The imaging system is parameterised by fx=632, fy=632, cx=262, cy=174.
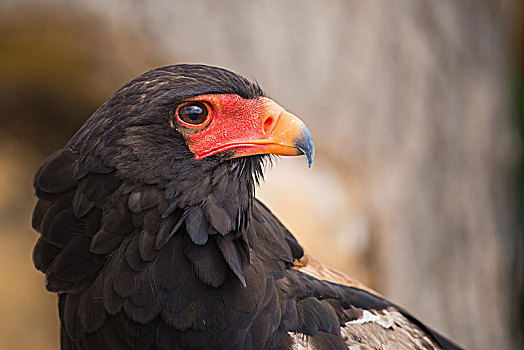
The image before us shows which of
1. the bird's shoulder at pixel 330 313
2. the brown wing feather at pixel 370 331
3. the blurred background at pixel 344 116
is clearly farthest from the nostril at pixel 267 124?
the blurred background at pixel 344 116

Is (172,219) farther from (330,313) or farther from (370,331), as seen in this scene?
(370,331)

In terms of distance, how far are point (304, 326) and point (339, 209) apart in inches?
120

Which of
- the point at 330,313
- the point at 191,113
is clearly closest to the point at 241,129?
the point at 191,113

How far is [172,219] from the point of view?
90.0 inches

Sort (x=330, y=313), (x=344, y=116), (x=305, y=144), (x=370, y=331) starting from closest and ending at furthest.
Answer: (x=305, y=144)
(x=330, y=313)
(x=370, y=331)
(x=344, y=116)

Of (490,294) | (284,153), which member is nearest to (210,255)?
(284,153)

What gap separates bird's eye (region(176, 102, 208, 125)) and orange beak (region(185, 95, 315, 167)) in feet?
0.13

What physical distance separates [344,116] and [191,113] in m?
3.47

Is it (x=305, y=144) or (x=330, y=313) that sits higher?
(x=305, y=144)

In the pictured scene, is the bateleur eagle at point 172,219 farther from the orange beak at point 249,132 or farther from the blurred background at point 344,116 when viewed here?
the blurred background at point 344,116

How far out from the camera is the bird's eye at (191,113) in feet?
7.51

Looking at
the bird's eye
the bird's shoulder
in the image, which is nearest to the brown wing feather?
the bird's shoulder

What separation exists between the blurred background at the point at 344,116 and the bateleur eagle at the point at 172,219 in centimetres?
282

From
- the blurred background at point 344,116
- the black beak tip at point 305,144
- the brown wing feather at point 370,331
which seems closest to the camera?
the black beak tip at point 305,144
